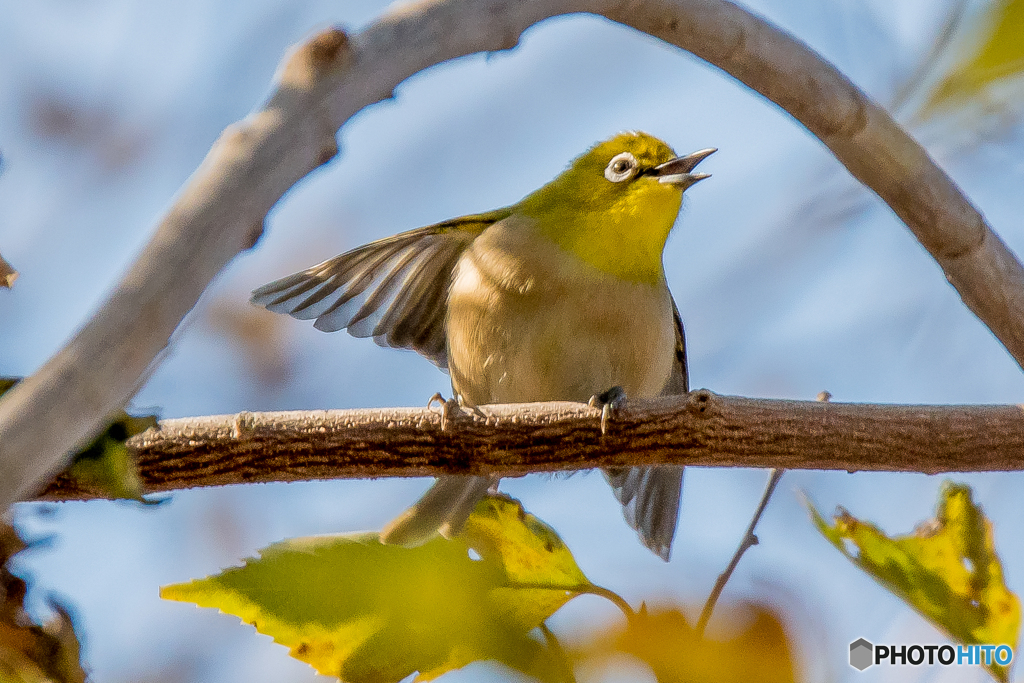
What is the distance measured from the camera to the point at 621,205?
11.3 ft

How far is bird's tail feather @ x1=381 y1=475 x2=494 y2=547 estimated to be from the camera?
3092 millimetres

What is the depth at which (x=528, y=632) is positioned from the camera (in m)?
1.83

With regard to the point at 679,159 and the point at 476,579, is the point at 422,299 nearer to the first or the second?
the point at 679,159

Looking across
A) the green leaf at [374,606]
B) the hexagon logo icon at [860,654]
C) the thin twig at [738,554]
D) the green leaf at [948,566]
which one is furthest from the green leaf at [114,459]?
the hexagon logo icon at [860,654]

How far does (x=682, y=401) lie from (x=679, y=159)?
1.49 metres

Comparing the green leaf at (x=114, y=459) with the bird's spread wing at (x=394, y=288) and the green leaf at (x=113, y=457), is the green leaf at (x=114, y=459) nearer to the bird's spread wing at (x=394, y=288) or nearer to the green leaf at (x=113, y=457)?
the green leaf at (x=113, y=457)

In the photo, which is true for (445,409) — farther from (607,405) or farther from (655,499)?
(655,499)

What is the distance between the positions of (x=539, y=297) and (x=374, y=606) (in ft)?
4.97

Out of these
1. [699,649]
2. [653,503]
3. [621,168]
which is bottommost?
[699,649]

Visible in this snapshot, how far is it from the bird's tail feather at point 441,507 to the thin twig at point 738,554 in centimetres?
98

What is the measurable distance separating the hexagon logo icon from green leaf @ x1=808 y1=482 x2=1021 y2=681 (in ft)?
1.91

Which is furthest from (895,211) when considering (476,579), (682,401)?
(476,579)

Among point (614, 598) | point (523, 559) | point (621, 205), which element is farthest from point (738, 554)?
point (621, 205)

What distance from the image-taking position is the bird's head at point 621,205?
10.9ft
